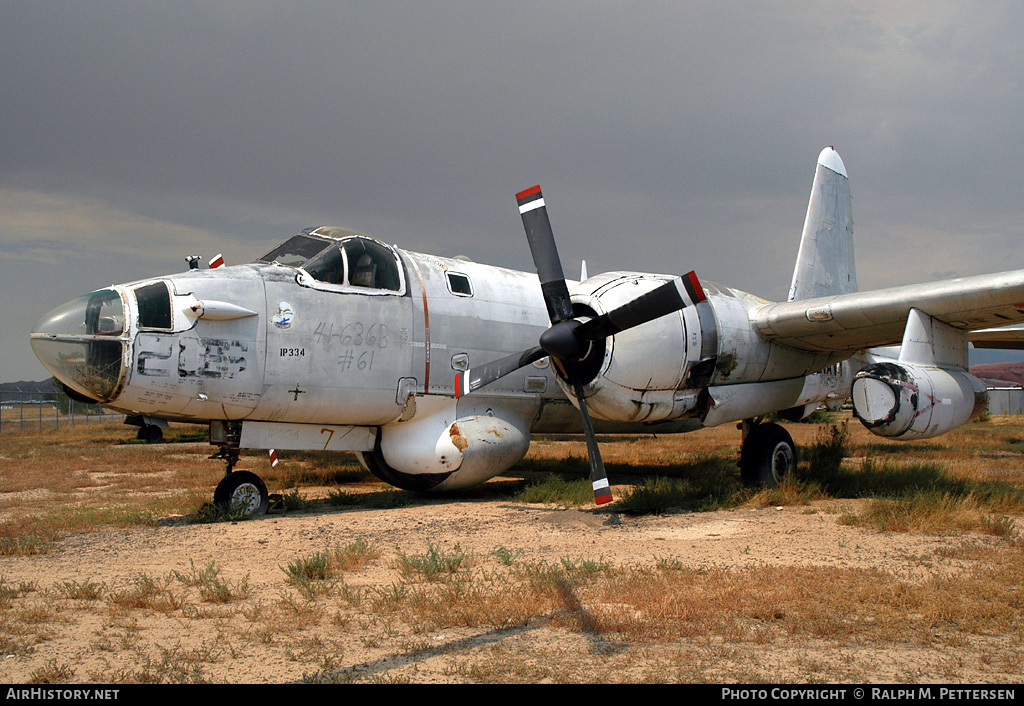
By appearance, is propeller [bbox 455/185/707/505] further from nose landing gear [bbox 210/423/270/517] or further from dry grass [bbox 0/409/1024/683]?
nose landing gear [bbox 210/423/270/517]

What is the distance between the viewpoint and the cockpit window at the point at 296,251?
433 inches

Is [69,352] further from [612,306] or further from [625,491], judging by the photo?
[625,491]

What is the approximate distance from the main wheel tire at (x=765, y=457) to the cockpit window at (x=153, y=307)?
9272 mm

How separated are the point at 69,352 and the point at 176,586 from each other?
392 cm

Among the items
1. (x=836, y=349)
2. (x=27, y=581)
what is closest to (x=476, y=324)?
(x=836, y=349)

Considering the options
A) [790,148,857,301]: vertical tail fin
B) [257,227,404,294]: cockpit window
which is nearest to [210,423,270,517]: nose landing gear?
[257,227,404,294]: cockpit window

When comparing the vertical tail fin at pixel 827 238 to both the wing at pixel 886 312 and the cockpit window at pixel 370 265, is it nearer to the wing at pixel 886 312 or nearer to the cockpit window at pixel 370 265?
the wing at pixel 886 312

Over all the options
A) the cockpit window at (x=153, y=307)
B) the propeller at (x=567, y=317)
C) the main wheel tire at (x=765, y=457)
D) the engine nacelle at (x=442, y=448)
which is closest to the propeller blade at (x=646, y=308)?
the propeller at (x=567, y=317)

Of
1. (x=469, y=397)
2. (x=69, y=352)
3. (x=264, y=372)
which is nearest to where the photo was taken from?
(x=69, y=352)

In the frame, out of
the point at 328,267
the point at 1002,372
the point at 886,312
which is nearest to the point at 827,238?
the point at 886,312

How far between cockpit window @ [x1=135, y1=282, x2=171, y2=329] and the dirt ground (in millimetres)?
2540

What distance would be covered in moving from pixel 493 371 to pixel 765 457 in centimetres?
546

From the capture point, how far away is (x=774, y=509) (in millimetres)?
10648
